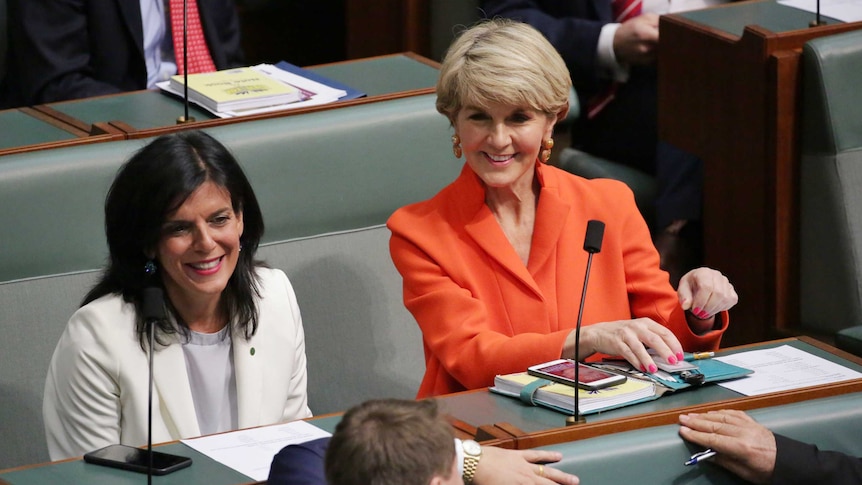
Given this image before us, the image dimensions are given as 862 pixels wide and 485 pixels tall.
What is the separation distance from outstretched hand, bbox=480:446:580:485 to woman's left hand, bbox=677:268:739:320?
A: 59cm

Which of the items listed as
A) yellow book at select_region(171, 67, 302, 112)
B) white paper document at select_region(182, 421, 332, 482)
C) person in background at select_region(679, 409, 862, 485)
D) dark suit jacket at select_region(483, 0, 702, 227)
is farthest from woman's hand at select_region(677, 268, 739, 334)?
dark suit jacket at select_region(483, 0, 702, 227)

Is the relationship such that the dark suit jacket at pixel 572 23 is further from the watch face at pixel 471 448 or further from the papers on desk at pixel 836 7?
the watch face at pixel 471 448

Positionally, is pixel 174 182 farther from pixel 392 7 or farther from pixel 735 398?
pixel 392 7

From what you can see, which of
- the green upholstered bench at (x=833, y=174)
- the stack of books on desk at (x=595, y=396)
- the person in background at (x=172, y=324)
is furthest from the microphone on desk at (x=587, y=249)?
the green upholstered bench at (x=833, y=174)

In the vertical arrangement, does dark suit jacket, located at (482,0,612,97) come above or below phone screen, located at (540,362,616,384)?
above

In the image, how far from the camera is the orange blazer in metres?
2.67

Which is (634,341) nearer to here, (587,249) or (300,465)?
(587,249)

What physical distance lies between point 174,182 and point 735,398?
3.44ft

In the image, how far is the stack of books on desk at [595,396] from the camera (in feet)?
7.46

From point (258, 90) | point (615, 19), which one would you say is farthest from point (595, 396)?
point (615, 19)

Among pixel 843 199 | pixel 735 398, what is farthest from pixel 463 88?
pixel 843 199

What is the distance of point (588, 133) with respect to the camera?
4250 millimetres

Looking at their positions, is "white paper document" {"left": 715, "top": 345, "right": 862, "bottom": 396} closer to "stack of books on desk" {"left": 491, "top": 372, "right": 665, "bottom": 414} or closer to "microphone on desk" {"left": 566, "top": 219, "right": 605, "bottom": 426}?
"stack of books on desk" {"left": 491, "top": 372, "right": 665, "bottom": 414}

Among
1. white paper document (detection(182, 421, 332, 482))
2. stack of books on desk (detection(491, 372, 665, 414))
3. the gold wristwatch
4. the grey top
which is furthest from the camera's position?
the grey top
